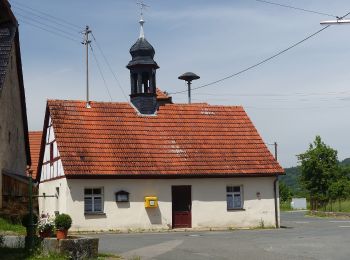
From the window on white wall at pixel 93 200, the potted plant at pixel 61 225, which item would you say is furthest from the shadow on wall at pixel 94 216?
the potted plant at pixel 61 225

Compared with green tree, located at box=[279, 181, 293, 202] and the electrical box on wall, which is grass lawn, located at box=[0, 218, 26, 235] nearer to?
the electrical box on wall

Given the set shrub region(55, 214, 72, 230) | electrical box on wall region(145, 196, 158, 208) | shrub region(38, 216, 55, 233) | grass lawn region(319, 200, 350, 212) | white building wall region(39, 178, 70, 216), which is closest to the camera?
shrub region(55, 214, 72, 230)

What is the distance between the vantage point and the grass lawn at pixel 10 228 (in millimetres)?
19300

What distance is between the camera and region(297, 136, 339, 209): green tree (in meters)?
46.0

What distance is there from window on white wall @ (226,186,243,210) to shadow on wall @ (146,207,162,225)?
3.66 metres

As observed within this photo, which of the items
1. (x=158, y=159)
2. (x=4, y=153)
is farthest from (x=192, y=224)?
(x=4, y=153)

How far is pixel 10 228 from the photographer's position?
792 inches

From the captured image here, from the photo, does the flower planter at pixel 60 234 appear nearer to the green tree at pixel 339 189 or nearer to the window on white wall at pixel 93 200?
the window on white wall at pixel 93 200

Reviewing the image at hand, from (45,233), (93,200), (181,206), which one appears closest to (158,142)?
(181,206)

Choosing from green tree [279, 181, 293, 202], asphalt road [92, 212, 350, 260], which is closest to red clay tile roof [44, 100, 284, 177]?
asphalt road [92, 212, 350, 260]

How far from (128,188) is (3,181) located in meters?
6.32

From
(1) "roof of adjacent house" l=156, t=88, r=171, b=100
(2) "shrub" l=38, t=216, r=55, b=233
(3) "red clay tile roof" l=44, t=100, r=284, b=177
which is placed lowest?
(2) "shrub" l=38, t=216, r=55, b=233

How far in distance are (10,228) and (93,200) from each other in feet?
22.8

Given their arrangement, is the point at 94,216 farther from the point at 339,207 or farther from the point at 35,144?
the point at 339,207
